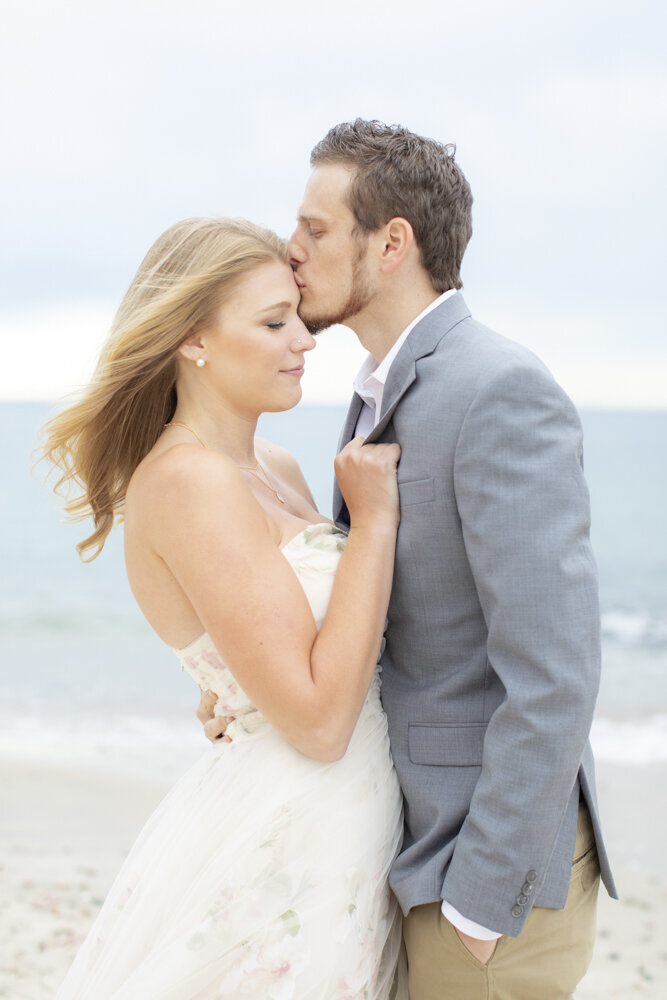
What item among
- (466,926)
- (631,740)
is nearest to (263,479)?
(466,926)

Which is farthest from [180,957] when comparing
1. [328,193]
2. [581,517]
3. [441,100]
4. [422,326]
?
[441,100]

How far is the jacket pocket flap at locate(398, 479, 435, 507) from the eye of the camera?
219 centimetres

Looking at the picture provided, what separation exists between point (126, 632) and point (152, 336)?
12878mm

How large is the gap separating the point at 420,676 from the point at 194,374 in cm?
102

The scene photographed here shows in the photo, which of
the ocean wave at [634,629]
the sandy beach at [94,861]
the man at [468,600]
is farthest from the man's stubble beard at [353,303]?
the ocean wave at [634,629]

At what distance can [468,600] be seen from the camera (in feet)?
7.25

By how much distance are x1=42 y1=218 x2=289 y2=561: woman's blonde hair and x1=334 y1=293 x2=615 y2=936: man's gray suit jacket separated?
1.73 feet

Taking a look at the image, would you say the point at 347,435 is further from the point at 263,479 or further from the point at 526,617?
the point at 526,617

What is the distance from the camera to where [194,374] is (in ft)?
8.50

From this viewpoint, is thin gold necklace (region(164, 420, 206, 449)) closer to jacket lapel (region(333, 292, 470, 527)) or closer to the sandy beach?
jacket lapel (region(333, 292, 470, 527))

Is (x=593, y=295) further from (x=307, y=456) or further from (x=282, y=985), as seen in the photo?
(x=282, y=985)

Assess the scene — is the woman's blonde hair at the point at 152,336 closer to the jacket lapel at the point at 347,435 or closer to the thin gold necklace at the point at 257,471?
the thin gold necklace at the point at 257,471

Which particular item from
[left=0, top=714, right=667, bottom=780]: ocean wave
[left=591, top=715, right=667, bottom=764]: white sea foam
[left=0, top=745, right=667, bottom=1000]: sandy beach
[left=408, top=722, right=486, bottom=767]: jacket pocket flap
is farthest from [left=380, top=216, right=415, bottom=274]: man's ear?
[left=591, top=715, right=667, bottom=764]: white sea foam

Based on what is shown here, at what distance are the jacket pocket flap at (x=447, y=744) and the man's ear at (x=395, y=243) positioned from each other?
1.19 metres
